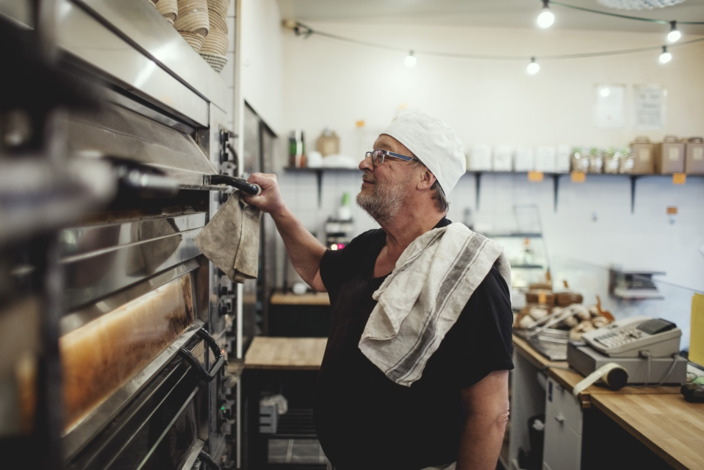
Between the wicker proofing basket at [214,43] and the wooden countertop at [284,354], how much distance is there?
4.87 ft

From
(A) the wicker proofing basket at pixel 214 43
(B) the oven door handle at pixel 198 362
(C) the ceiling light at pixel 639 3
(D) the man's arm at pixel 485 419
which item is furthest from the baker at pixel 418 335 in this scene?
(C) the ceiling light at pixel 639 3

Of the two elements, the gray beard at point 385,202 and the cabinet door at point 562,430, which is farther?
the cabinet door at point 562,430

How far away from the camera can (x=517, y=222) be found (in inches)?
Answer: 183

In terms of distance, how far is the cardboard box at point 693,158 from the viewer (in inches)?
170

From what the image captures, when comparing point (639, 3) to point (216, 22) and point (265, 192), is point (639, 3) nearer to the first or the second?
point (216, 22)

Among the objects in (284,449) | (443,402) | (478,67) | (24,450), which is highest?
(478,67)

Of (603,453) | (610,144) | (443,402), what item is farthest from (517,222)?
(443,402)

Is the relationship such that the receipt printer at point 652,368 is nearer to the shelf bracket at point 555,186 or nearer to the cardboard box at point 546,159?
the cardboard box at point 546,159

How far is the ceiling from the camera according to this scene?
3.97 metres

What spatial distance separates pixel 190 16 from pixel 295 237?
835mm

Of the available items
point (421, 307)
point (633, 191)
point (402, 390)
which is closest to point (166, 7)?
point (421, 307)

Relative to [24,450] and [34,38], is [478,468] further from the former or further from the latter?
[34,38]

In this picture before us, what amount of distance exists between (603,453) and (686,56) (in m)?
4.57

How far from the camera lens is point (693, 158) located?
4324 mm
